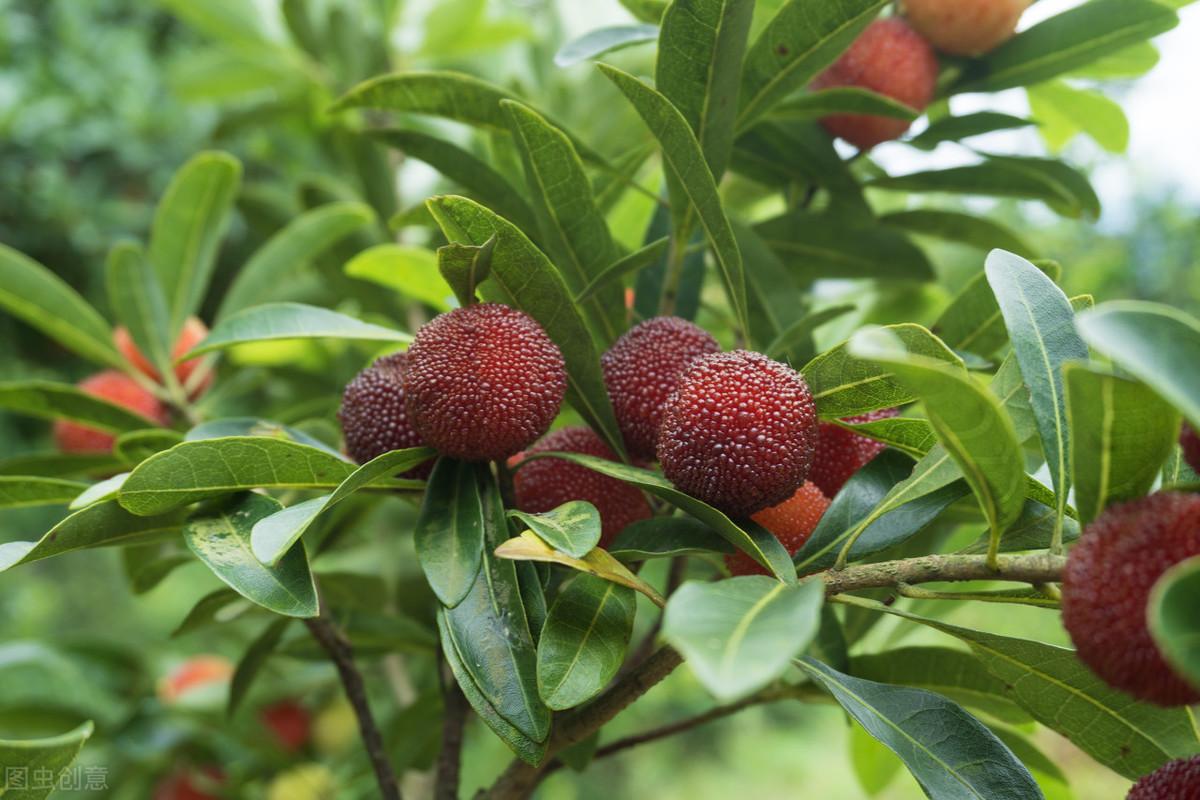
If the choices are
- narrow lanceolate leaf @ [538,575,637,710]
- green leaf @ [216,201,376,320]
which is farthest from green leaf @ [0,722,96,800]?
green leaf @ [216,201,376,320]

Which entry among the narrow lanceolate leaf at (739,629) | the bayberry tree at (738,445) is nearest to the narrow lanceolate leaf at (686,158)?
the bayberry tree at (738,445)

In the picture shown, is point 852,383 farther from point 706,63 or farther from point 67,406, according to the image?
point 67,406

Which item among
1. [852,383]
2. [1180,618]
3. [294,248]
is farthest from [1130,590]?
[294,248]

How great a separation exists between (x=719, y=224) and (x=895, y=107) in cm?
20

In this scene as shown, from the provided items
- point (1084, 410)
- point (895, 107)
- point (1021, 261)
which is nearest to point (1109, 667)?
point (1084, 410)

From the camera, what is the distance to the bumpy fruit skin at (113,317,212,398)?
110 cm

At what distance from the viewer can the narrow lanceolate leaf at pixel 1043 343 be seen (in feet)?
1.63

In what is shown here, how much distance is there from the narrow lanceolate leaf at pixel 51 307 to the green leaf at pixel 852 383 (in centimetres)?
76

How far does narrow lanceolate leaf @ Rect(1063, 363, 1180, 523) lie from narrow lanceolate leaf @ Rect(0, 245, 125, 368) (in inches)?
35.4

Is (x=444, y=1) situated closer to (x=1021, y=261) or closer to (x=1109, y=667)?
(x=1021, y=261)

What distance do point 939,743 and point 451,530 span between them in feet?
0.90

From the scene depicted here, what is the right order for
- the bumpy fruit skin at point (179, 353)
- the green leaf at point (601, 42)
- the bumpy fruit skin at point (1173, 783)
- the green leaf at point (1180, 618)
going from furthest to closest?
the bumpy fruit skin at point (179, 353) → the green leaf at point (601, 42) → the bumpy fruit skin at point (1173, 783) → the green leaf at point (1180, 618)

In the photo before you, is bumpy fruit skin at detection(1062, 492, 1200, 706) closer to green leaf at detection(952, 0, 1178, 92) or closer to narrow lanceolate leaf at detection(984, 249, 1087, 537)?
narrow lanceolate leaf at detection(984, 249, 1087, 537)

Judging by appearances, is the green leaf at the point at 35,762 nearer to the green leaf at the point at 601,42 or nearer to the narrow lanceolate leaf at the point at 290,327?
the narrow lanceolate leaf at the point at 290,327
